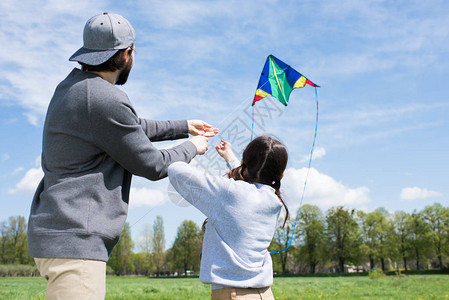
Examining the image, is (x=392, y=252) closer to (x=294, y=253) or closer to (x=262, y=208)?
(x=294, y=253)

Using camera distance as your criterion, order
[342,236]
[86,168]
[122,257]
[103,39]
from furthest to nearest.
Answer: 1. [122,257]
2. [342,236]
3. [103,39]
4. [86,168]

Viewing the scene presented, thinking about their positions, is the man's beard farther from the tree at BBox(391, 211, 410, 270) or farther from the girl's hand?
the tree at BBox(391, 211, 410, 270)

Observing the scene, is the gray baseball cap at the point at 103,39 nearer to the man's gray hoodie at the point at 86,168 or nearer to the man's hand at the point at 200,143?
the man's gray hoodie at the point at 86,168

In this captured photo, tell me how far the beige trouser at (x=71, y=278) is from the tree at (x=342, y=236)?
178 feet

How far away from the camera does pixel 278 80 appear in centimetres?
477

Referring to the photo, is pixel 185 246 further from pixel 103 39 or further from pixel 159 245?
pixel 103 39

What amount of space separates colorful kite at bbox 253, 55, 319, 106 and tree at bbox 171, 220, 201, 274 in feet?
181

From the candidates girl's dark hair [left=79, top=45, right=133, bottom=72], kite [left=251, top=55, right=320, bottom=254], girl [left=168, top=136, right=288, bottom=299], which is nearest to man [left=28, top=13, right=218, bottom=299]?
girl's dark hair [left=79, top=45, right=133, bottom=72]

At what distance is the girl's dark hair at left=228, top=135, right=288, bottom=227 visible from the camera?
2549 mm

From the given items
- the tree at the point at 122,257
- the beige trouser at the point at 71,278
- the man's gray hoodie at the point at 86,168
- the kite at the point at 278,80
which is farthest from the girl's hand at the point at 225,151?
the tree at the point at 122,257

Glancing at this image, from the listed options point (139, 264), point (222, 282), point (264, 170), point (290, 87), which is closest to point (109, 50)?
point (264, 170)

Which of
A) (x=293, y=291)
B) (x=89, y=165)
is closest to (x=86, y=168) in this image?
(x=89, y=165)

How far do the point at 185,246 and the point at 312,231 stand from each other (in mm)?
19491

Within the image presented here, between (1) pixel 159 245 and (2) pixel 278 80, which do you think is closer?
(2) pixel 278 80
